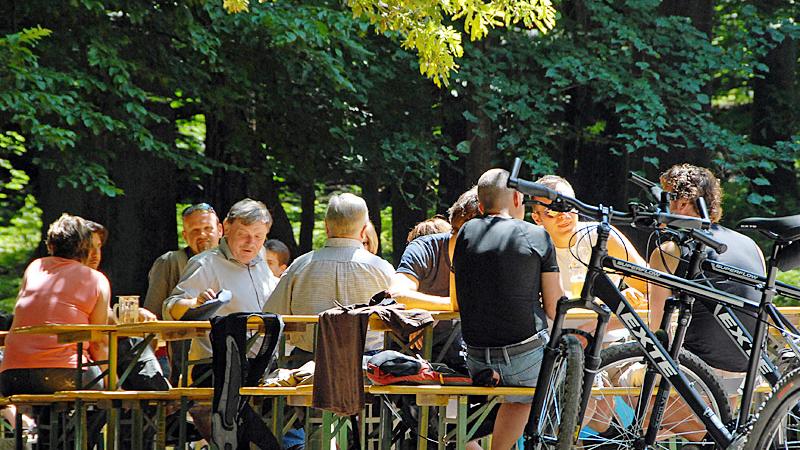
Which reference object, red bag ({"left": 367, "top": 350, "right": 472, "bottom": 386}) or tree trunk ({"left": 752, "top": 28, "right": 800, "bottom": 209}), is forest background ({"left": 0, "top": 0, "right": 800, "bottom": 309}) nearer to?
tree trunk ({"left": 752, "top": 28, "right": 800, "bottom": 209})

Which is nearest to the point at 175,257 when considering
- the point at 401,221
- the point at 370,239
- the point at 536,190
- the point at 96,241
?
the point at 96,241

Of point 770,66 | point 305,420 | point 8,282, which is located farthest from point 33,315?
point 770,66

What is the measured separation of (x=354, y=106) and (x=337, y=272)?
6.86 metres

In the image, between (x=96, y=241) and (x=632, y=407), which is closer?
(x=632, y=407)

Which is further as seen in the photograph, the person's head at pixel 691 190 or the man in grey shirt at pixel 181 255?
the man in grey shirt at pixel 181 255

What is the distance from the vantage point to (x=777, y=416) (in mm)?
4969

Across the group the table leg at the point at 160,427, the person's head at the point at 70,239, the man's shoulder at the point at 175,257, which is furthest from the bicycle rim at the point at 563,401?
the man's shoulder at the point at 175,257

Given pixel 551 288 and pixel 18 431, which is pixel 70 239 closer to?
pixel 18 431

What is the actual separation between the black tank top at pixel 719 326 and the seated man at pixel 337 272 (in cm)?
182

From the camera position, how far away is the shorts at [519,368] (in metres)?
6.50

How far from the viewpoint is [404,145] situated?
46.4ft

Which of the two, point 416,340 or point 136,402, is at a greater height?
point 416,340

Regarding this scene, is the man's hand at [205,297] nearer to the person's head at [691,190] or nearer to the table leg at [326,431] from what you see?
the table leg at [326,431]

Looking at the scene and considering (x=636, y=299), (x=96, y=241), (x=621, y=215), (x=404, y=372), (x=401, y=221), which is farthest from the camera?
(x=401, y=221)
